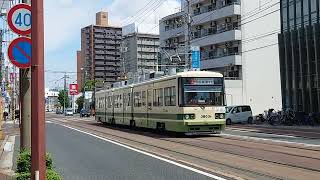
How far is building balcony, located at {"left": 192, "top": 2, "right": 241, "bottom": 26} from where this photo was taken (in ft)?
200

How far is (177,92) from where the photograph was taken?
24.3 meters

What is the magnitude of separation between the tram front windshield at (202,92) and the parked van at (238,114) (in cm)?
2236

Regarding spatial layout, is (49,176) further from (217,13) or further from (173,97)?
(217,13)

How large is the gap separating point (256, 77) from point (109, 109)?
26725 mm

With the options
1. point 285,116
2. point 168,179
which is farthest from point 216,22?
point 168,179

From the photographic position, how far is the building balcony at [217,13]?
60.8 meters

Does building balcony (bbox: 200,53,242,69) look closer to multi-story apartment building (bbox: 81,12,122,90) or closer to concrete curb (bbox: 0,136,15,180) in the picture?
multi-story apartment building (bbox: 81,12,122,90)

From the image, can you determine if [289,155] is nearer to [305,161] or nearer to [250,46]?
[305,161]

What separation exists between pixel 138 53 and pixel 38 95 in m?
79.0

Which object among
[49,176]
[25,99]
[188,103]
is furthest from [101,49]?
[49,176]

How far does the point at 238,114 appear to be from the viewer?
156 ft

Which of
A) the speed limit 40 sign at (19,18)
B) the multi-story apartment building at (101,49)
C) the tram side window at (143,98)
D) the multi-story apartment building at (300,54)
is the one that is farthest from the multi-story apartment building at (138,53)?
the speed limit 40 sign at (19,18)

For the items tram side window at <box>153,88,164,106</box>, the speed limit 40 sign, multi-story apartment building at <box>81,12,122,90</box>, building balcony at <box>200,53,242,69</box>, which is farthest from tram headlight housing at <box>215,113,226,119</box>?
multi-story apartment building at <box>81,12,122,90</box>

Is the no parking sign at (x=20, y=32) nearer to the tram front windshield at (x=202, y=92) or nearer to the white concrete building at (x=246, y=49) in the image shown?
the tram front windshield at (x=202, y=92)
